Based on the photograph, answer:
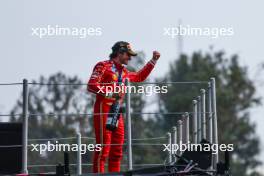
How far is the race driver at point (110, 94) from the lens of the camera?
690 inches

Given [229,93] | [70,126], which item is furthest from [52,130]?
[229,93]

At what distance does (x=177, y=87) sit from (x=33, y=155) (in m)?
26.1

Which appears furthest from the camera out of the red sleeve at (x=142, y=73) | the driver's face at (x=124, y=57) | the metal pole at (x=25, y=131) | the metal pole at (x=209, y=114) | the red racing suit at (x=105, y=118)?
the red sleeve at (x=142, y=73)

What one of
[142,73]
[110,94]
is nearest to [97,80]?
[110,94]

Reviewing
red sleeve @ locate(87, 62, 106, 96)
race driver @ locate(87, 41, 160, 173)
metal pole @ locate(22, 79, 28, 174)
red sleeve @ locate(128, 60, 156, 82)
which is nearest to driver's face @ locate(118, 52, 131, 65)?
race driver @ locate(87, 41, 160, 173)

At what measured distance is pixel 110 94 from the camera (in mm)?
17766

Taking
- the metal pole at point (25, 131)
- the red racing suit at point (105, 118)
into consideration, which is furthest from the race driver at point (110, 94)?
the metal pole at point (25, 131)

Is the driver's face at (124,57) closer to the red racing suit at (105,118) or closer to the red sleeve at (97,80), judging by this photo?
the red racing suit at (105,118)

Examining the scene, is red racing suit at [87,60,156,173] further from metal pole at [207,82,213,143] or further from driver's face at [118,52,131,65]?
metal pole at [207,82,213,143]

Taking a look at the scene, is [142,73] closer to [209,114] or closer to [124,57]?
[124,57]

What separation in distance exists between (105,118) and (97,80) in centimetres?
53

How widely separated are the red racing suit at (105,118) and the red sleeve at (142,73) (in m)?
0.02

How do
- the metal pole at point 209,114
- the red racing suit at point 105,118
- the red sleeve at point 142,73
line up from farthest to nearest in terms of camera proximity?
the red sleeve at point 142,73 < the red racing suit at point 105,118 < the metal pole at point 209,114

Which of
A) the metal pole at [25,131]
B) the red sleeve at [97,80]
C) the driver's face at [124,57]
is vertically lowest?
the metal pole at [25,131]
